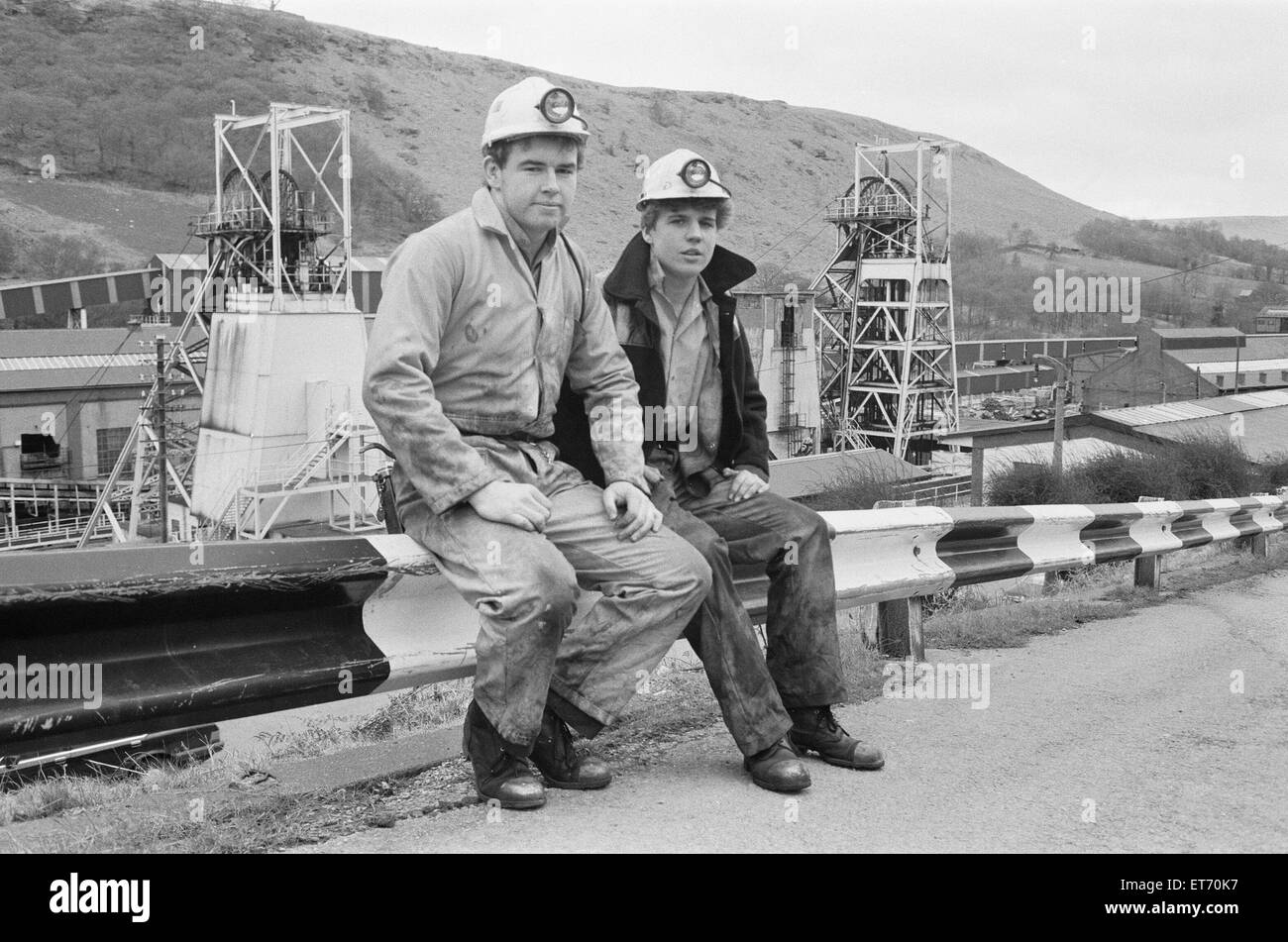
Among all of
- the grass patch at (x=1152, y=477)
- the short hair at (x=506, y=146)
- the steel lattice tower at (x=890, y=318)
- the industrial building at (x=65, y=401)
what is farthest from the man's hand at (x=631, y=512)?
the steel lattice tower at (x=890, y=318)

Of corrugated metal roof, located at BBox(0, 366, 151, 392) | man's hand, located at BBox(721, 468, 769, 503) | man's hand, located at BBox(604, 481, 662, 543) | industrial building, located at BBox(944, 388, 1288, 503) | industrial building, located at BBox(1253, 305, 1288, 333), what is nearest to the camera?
man's hand, located at BBox(604, 481, 662, 543)

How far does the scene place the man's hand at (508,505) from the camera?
3150 mm

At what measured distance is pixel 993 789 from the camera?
11.0 ft

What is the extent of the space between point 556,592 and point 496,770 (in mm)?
523

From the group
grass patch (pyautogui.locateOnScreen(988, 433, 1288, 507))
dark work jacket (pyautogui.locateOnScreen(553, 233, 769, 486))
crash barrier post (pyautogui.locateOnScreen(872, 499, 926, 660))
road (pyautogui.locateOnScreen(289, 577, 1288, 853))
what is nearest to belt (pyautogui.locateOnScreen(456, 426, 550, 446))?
dark work jacket (pyautogui.locateOnScreen(553, 233, 769, 486))

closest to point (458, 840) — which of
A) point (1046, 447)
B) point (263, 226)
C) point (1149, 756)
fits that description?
point (1149, 756)

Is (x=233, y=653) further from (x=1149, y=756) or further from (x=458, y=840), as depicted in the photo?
(x=1149, y=756)

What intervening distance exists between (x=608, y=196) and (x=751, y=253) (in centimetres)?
1244

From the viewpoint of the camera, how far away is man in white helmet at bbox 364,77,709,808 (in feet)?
10.2

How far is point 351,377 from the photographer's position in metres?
27.5

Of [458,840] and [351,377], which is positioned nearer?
[458,840]

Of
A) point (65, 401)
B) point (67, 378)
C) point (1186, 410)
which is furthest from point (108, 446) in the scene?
point (1186, 410)

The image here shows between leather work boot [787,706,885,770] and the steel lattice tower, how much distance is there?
141 feet

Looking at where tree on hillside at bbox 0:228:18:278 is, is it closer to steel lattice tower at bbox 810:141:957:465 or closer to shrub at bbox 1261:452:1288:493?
steel lattice tower at bbox 810:141:957:465
